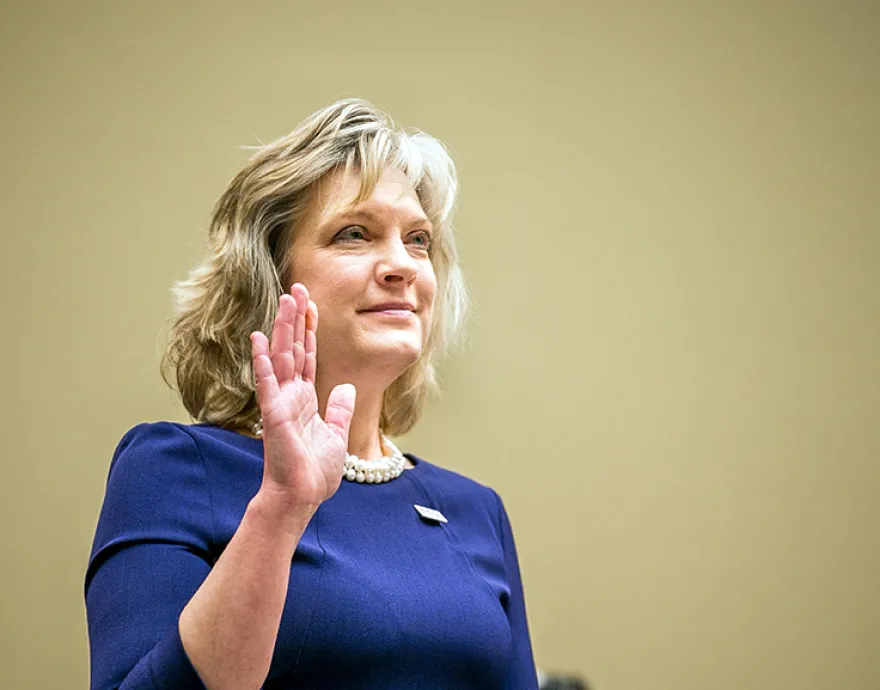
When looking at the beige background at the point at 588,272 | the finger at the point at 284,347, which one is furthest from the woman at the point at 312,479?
the beige background at the point at 588,272

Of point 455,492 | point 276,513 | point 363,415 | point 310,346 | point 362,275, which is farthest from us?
point 455,492

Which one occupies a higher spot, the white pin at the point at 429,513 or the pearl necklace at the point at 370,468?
the pearl necklace at the point at 370,468

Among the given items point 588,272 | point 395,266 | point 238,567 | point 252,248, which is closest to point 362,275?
point 395,266

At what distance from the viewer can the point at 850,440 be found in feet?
10.5

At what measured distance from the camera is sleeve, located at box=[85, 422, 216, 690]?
1.19 metres

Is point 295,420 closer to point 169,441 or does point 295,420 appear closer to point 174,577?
→ point 174,577

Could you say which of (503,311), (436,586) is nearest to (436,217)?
(436,586)

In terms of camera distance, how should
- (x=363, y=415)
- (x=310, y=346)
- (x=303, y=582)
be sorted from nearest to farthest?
(x=310, y=346) < (x=303, y=582) < (x=363, y=415)

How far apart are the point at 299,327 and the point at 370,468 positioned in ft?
1.97

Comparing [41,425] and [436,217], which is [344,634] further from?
[41,425]

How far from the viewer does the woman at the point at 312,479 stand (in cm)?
114

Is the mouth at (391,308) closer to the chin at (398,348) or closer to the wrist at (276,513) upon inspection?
the chin at (398,348)

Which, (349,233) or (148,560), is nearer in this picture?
(148,560)

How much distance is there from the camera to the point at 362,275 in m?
1.68
